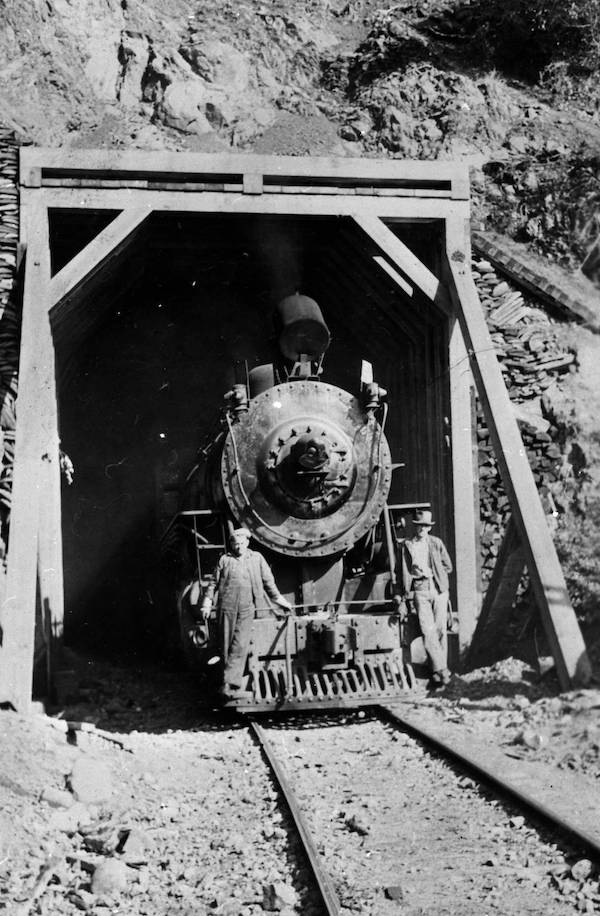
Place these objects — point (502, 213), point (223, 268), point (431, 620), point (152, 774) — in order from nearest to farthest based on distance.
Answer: point (152, 774), point (431, 620), point (223, 268), point (502, 213)

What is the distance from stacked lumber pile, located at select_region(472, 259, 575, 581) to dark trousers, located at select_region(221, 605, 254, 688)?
12.5 feet

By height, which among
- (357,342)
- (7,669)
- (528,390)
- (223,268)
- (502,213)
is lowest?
(7,669)

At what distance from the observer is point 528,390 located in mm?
11727

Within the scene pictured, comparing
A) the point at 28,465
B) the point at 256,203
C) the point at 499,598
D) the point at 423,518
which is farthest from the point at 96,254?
the point at 499,598

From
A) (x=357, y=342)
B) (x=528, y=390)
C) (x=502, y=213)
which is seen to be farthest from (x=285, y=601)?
(x=502, y=213)

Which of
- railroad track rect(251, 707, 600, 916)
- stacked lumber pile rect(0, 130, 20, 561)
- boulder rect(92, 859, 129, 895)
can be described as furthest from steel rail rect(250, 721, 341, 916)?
stacked lumber pile rect(0, 130, 20, 561)

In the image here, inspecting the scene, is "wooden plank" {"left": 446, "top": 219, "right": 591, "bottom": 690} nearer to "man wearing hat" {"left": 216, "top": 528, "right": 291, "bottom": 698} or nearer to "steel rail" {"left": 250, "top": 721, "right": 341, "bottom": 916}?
"man wearing hat" {"left": 216, "top": 528, "right": 291, "bottom": 698}

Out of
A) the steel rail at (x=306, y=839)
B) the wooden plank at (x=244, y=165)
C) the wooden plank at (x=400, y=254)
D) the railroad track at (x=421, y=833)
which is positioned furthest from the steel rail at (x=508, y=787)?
the wooden plank at (x=244, y=165)

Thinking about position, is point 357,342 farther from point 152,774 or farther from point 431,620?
point 152,774

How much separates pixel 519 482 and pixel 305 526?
2000 mm

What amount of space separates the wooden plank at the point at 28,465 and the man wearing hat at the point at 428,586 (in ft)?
10.8

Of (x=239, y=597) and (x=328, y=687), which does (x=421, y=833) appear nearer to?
Result: (x=328, y=687)

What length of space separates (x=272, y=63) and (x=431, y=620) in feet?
43.3

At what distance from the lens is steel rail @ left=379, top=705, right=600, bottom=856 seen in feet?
15.5
